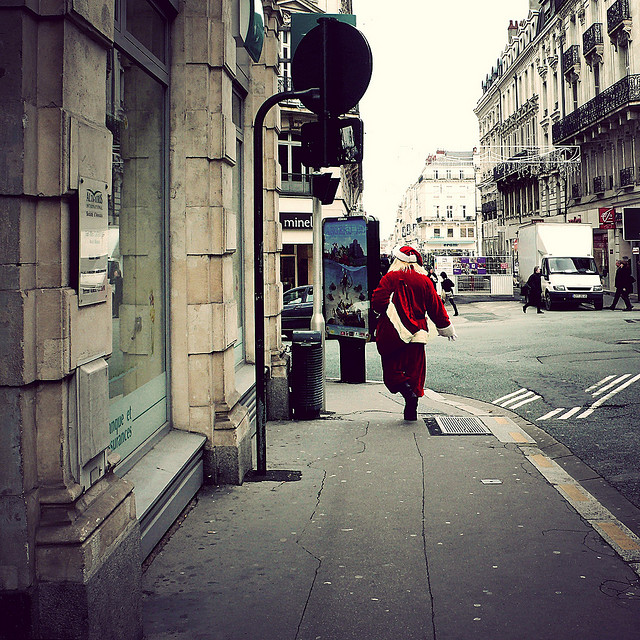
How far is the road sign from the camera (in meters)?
5.89

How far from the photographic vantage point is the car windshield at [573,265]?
104ft

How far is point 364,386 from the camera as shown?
1218cm

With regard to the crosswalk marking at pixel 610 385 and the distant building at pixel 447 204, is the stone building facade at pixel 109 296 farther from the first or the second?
the distant building at pixel 447 204

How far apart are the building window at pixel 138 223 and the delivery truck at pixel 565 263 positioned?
86.2ft

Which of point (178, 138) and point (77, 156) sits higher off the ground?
point (178, 138)

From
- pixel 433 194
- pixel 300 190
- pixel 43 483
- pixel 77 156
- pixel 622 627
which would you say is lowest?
pixel 622 627

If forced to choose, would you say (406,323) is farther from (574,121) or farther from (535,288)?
(574,121)

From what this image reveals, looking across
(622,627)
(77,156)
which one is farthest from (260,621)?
(77,156)

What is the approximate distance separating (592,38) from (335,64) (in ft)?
141

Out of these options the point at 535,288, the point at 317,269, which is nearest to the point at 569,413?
the point at 317,269

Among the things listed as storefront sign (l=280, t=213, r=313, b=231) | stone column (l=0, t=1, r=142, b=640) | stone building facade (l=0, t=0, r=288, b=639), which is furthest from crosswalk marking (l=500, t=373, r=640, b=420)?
storefront sign (l=280, t=213, r=313, b=231)

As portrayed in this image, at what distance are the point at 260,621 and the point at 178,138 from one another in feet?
11.5

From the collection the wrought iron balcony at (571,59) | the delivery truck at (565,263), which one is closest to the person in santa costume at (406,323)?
the delivery truck at (565,263)

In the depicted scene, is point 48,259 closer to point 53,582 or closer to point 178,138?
point 53,582
